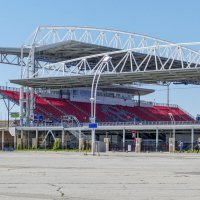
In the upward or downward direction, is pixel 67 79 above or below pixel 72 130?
above

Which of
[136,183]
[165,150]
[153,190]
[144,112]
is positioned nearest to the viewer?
[153,190]

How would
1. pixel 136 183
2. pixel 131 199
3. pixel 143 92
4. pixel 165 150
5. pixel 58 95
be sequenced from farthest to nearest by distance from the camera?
1. pixel 143 92
2. pixel 58 95
3. pixel 165 150
4. pixel 136 183
5. pixel 131 199

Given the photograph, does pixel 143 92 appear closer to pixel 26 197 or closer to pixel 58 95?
pixel 58 95

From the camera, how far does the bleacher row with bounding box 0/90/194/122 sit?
323ft

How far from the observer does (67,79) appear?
3337 inches

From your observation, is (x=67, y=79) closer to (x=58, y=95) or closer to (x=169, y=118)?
(x=58, y=95)

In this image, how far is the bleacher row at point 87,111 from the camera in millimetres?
98500

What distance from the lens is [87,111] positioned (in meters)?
105

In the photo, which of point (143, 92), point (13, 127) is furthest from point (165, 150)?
point (143, 92)

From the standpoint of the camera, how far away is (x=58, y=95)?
358 ft

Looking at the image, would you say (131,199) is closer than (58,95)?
Yes

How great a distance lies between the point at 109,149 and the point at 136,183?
5804 cm

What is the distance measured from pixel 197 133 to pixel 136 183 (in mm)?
63420

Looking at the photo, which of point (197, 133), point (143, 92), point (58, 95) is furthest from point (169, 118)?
point (197, 133)
